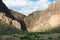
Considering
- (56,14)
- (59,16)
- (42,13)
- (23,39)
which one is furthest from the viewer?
(42,13)

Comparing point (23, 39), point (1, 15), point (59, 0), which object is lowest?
point (23, 39)

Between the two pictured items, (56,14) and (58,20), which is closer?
(58,20)

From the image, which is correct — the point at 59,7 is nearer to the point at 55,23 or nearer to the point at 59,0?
the point at 59,0

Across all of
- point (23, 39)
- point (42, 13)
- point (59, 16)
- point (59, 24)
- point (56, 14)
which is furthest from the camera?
point (42, 13)

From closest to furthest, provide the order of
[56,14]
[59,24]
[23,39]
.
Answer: [23,39] < [59,24] < [56,14]

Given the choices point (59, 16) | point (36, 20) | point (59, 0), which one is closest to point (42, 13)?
point (36, 20)

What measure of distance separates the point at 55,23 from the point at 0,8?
99.7 ft

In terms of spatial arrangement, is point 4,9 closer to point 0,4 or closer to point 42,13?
point 0,4

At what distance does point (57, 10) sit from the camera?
14275 cm

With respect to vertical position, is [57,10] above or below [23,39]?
above

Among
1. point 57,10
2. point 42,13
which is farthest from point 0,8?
point 42,13

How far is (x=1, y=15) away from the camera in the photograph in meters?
107

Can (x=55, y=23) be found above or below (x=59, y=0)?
below

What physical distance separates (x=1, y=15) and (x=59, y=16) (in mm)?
38159
